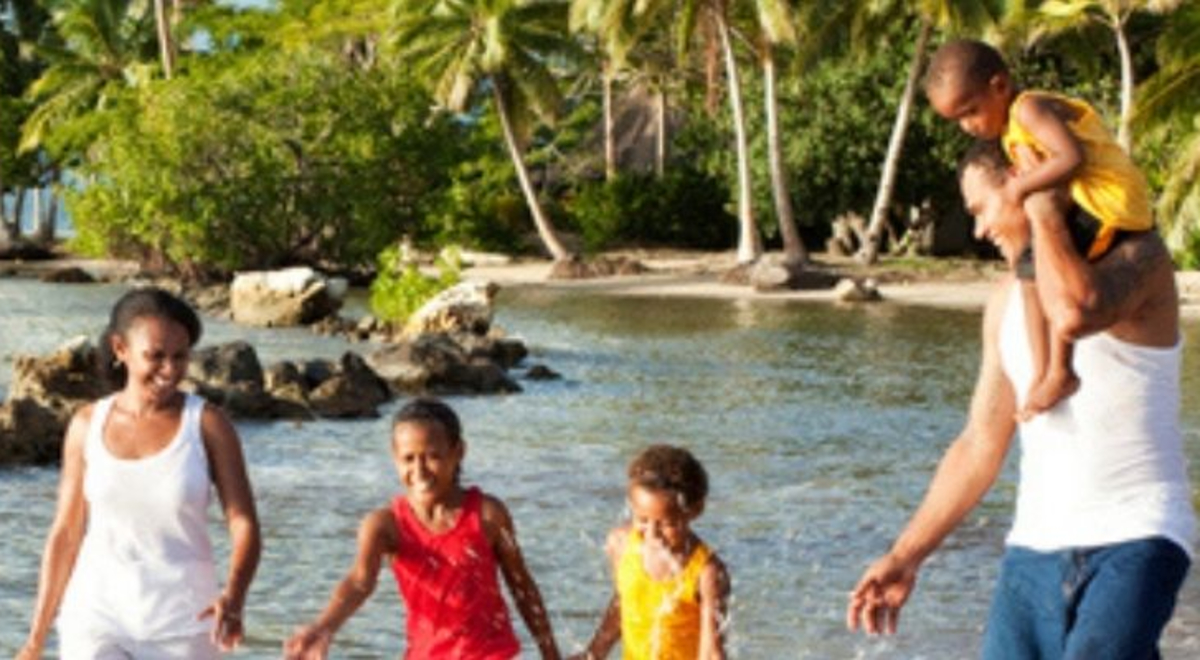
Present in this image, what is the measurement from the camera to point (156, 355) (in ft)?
16.3

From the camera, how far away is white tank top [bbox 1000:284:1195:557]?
4105 mm

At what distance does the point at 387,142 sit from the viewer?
1842 inches

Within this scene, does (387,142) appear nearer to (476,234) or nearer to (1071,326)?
(476,234)

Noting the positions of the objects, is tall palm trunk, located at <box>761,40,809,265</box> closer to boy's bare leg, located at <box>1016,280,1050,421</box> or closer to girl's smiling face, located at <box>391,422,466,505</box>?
girl's smiling face, located at <box>391,422,466,505</box>

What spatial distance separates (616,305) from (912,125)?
9.96 m

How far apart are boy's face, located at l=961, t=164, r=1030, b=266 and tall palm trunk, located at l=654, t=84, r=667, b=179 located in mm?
47078

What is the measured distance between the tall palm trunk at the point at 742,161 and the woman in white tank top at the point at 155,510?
1538 inches

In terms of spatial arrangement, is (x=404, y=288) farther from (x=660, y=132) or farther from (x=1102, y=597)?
(x=1102, y=597)

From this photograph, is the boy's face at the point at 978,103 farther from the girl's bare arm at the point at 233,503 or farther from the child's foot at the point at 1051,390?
the girl's bare arm at the point at 233,503

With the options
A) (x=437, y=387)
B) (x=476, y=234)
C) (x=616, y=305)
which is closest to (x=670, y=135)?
(x=476, y=234)

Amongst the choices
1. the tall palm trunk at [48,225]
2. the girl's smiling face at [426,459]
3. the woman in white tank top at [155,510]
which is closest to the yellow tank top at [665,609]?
the girl's smiling face at [426,459]

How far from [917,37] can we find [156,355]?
1620 inches

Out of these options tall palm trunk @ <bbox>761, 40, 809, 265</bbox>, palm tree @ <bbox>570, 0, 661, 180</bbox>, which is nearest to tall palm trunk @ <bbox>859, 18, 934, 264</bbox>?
tall palm trunk @ <bbox>761, 40, 809, 265</bbox>

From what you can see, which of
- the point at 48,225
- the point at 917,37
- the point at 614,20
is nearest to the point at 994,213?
the point at 614,20
